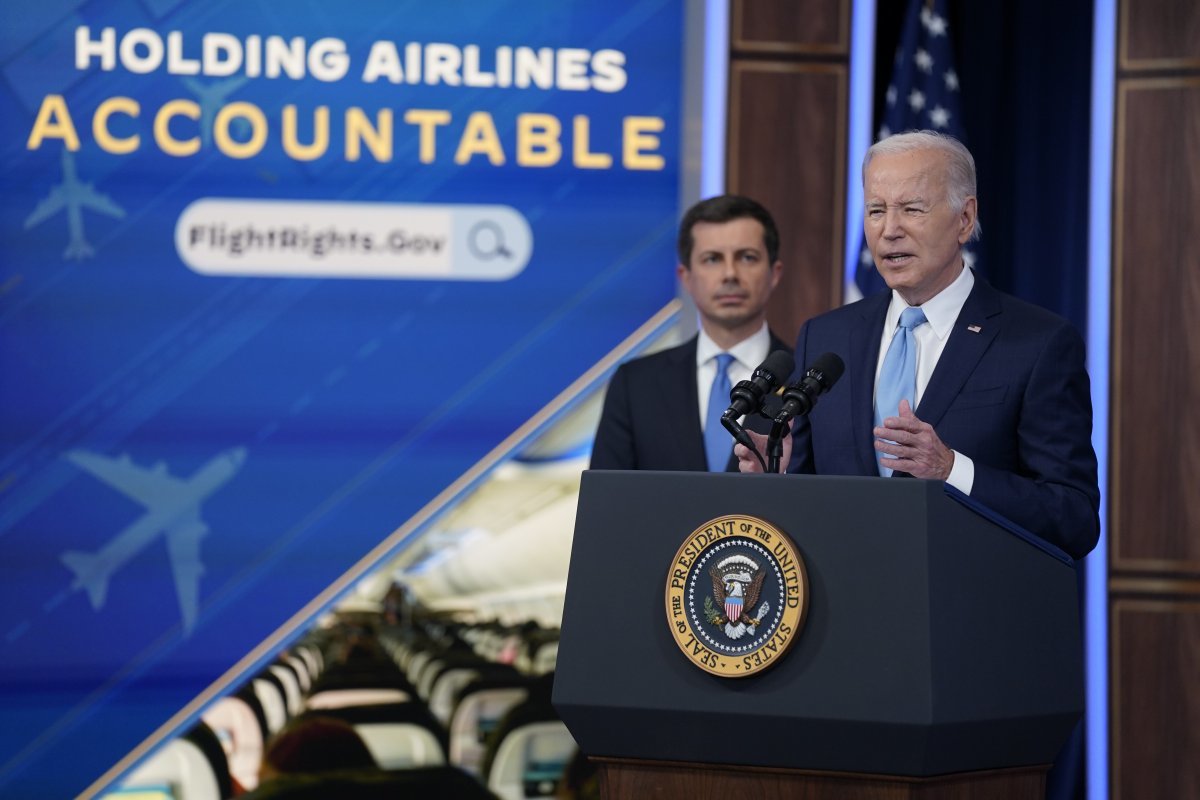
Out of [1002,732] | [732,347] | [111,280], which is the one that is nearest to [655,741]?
[1002,732]

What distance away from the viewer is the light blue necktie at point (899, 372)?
2.16m

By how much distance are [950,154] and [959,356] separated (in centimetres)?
32

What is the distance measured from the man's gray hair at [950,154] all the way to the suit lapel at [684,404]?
115cm

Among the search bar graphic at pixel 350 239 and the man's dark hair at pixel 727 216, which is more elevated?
the search bar graphic at pixel 350 239

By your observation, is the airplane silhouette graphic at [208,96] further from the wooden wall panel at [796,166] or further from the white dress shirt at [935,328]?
the white dress shirt at [935,328]

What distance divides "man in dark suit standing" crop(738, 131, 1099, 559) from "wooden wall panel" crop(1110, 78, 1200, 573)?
2.19 meters

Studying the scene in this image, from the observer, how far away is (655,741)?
69.2 inches

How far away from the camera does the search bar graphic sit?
4168mm

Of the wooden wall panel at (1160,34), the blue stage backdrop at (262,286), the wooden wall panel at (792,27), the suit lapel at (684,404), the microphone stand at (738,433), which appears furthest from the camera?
the wooden wall panel at (792,27)

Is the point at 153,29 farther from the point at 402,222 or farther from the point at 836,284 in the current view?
the point at 836,284

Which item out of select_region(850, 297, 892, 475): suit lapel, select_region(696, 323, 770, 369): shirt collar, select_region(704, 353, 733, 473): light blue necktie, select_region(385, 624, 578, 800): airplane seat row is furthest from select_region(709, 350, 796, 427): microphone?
select_region(385, 624, 578, 800): airplane seat row

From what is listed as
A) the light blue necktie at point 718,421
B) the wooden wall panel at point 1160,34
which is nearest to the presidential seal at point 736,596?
the light blue necktie at point 718,421

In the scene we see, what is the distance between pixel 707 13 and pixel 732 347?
4.77ft

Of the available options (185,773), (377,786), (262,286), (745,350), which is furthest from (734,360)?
(185,773)
